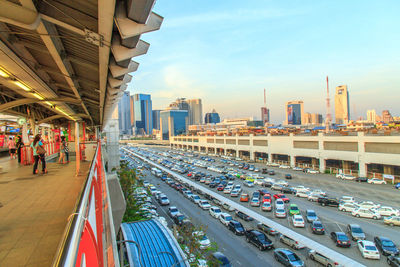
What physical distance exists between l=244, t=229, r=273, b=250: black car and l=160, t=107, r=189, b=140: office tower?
70763mm

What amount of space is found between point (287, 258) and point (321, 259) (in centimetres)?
109

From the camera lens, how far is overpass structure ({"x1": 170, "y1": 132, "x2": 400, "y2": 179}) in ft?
49.9

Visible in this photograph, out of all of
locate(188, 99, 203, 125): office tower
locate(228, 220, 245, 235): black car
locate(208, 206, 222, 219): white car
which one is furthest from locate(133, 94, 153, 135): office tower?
locate(228, 220, 245, 235): black car

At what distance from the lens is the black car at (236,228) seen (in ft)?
31.3

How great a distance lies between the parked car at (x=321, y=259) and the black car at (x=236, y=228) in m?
2.76

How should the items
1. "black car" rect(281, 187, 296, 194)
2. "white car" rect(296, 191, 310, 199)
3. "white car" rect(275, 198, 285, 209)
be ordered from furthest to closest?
"black car" rect(281, 187, 296, 194), "white car" rect(296, 191, 310, 199), "white car" rect(275, 198, 285, 209)

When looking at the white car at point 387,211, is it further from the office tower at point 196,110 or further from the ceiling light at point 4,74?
the office tower at point 196,110

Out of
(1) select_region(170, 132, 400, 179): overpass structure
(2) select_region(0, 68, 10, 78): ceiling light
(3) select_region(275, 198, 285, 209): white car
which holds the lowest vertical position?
(3) select_region(275, 198, 285, 209): white car

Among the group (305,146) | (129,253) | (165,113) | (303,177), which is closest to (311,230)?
(129,253)

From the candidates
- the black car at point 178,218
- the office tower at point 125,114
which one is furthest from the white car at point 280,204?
the office tower at point 125,114

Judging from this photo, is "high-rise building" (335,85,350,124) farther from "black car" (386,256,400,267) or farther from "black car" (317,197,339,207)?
"black car" (386,256,400,267)

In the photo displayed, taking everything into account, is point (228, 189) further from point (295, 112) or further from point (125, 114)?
point (125, 114)

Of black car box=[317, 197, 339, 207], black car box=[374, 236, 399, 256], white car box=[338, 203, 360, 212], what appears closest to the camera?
black car box=[374, 236, 399, 256]

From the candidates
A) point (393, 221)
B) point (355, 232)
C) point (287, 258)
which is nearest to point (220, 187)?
point (355, 232)
